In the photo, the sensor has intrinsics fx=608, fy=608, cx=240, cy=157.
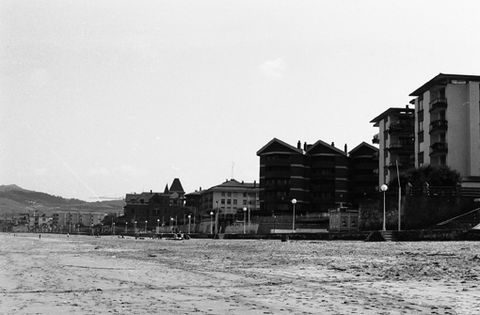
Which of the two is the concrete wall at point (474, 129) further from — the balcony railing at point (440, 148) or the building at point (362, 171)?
the building at point (362, 171)

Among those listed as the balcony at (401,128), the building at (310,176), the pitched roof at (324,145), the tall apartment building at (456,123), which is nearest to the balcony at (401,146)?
the balcony at (401,128)

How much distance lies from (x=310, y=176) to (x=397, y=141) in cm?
3538

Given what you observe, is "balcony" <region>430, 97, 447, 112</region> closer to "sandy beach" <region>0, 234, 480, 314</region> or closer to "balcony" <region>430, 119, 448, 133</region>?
"balcony" <region>430, 119, 448, 133</region>

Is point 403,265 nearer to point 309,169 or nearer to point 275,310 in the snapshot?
point 275,310

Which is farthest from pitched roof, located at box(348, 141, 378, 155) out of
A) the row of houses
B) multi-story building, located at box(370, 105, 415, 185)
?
multi-story building, located at box(370, 105, 415, 185)

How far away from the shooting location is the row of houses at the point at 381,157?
89.4 m

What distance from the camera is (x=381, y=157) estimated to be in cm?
11638

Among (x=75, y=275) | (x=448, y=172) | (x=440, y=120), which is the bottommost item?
(x=75, y=275)

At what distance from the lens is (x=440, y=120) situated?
9031 centimetres

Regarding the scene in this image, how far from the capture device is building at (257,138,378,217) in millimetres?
140250

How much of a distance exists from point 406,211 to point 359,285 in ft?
194

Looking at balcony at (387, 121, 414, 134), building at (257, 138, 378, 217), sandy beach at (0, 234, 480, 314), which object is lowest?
sandy beach at (0, 234, 480, 314)

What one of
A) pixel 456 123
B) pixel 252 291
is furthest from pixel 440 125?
pixel 252 291

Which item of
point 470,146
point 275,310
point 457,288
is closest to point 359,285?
point 457,288
